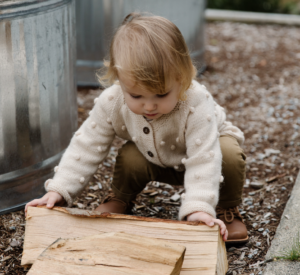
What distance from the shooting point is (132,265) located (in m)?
1.49

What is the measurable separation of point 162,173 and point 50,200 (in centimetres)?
56

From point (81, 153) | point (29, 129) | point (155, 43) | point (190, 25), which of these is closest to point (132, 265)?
point (81, 153)

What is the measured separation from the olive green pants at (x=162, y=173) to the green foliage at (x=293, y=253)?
33 cm

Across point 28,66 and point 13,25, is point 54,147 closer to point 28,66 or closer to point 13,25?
point 28,66

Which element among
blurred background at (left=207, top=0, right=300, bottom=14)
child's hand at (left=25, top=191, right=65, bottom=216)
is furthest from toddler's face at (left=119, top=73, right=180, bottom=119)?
blurred background at (left=207, top=0, right=300, bottom=14)

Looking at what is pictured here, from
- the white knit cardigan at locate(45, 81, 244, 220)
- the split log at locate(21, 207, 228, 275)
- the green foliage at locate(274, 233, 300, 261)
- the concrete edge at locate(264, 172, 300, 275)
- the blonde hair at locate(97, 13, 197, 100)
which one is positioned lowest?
the concrete edge at locate(264, 172, 300, 275)

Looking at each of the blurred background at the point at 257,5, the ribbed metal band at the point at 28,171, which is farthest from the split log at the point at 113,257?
the blurred background at the point at 257,5

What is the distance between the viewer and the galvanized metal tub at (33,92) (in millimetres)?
1958

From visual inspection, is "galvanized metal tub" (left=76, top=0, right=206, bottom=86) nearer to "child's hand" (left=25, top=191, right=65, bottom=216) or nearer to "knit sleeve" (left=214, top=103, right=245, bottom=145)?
"knit sleeve" (left=214, top=103, right=245, bottom=145)

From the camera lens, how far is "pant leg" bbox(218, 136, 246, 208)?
198 centimetres

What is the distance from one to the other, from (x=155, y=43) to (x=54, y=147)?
36.0 inches

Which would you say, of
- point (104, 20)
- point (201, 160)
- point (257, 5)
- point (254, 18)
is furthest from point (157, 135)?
point (257, 5)

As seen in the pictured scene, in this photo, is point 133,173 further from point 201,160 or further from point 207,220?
point 207,220

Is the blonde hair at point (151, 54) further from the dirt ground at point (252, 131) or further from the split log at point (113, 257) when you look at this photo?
the dirt ground at point (252, 131)
